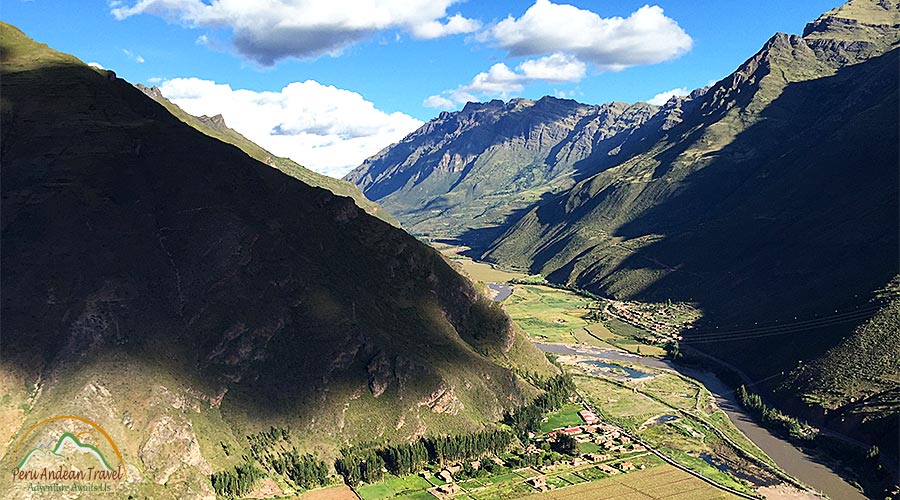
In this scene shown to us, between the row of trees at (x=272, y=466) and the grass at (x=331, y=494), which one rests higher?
the row of trees at (x=272, y=466)

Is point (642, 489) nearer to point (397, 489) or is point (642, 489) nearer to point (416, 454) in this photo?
point (416, 454)

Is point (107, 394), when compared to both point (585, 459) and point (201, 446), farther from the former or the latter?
point (585, 459)

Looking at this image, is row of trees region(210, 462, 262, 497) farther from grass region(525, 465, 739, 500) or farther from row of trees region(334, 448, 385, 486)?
grass region(525, 465, 739, 500)

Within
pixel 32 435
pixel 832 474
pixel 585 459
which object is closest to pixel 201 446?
pixel 32 435

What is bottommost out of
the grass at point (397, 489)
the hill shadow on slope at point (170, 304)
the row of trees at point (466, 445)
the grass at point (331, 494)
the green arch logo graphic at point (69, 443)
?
the grass at point (331, 494)

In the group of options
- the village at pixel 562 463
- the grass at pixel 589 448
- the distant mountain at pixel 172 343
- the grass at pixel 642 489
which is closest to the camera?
the distant mountain at pixel 172 343

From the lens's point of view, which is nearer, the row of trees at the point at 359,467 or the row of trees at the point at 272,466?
the row of trees at the point at 272,466

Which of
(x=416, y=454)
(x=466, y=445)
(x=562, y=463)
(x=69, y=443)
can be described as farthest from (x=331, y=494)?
(x=562, y=463)

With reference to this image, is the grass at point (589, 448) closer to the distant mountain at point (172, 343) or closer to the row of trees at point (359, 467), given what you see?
the distant mountain at point (172, 343)

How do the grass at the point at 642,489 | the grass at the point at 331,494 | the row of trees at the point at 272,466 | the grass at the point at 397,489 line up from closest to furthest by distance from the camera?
the row of trees at the point at 272,466
the grass at the point at 331,494
the grass at the point at 642,489
the grass at the point at 397,489

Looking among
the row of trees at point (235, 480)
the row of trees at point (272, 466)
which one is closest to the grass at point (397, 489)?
the row of trees at point (272, 466)

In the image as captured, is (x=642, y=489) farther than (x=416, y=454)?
No
